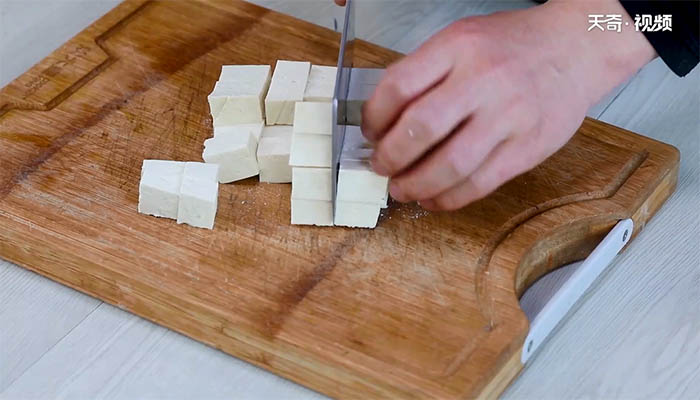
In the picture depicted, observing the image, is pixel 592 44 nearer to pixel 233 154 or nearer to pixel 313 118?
pixel 313 118

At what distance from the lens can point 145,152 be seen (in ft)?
5.53

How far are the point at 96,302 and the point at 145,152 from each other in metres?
0.28

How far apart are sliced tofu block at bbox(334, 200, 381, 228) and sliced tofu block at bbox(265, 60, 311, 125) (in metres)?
0.21

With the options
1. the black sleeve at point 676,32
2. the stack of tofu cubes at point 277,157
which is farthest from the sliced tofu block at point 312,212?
the black sleeve at point 676,32

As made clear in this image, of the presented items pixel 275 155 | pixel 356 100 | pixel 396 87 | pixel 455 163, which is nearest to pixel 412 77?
pixel 396 87

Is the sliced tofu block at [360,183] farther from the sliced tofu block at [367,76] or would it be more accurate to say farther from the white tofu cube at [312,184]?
the sliced tofu block at [367,76]

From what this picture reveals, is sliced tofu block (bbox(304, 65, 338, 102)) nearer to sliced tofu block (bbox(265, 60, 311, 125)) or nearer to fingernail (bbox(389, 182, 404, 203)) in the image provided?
sliced tofu block (bbox(265, 60, 311, 125))

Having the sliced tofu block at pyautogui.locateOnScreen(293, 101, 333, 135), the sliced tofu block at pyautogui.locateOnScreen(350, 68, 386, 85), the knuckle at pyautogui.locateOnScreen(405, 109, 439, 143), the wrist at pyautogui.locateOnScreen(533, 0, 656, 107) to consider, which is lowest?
the sliced tofu block at pyautogui.locateOnScreen(293, 101, 333, 135)

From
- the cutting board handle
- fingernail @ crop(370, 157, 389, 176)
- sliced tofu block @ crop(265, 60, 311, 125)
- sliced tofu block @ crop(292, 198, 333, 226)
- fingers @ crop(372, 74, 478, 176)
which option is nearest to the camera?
fingers @ crop(372, 74, 478, 176)

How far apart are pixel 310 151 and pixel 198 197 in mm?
180

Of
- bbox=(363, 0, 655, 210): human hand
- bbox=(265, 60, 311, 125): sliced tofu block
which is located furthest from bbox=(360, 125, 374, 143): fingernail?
bbox=(265, 60, 311, 125): sliced tofu block

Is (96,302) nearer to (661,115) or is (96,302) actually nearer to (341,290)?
(341,290)

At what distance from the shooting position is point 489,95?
1319mm

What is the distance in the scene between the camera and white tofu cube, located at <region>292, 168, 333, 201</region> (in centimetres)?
150
